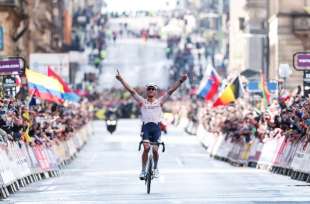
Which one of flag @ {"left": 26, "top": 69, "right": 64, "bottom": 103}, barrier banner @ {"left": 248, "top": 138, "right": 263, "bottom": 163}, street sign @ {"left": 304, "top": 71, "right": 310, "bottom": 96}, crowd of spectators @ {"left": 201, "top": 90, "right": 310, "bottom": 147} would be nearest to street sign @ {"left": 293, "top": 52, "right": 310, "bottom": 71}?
crowd of spectators @ {"left": 201, "top": 90, "right": 310, "bottom": 147}

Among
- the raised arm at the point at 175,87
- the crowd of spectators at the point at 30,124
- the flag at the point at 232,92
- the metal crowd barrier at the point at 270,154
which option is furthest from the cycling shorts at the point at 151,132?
the flag at the point at 232,92

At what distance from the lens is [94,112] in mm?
146500

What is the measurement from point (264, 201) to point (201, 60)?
498 feet

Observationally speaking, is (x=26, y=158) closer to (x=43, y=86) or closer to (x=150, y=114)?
(x=150, y=114)

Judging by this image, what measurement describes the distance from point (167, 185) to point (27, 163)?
5.68 meters

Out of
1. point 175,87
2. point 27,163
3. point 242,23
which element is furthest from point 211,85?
point 242,23

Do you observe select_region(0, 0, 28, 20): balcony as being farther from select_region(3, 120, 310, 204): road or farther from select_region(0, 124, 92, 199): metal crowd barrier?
select_region(0, 124, 92, 199): metal crowd barrier

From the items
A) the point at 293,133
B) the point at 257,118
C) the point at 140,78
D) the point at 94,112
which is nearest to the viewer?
the point at 293,133

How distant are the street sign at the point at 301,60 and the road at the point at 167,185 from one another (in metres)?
3.00

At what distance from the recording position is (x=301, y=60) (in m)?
44.6

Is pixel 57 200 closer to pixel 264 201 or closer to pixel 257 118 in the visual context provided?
pixel 264 201

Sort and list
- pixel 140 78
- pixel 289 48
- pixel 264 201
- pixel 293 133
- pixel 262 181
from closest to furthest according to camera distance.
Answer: pixel 264 201 < pixel 262 181 < pixel 293 133 < pixel 289 48 < pixel 140 78

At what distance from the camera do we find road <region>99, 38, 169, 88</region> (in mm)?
175750

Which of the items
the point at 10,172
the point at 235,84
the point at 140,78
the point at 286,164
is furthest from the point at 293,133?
the point at 140,78
